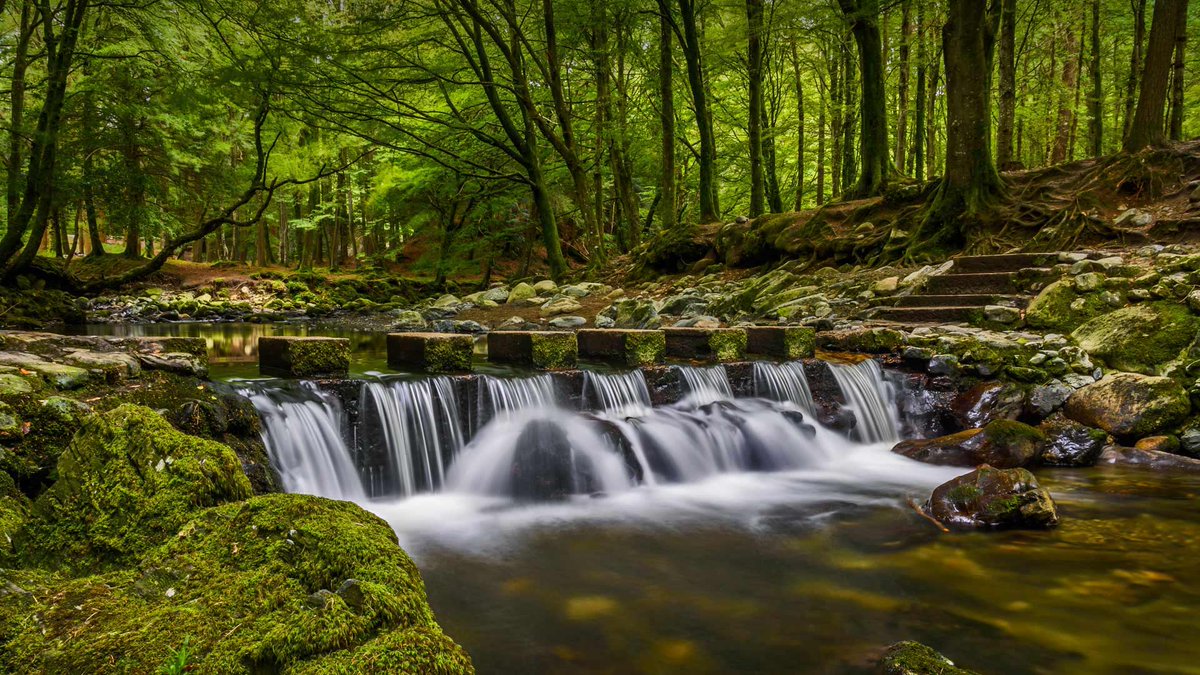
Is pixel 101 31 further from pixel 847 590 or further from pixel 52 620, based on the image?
pixel 847 590

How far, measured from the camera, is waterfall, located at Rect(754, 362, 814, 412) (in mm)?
6988

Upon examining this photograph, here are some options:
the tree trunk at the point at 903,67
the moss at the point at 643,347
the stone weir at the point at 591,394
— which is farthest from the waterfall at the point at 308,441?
the tree trunk at the point at 903,67

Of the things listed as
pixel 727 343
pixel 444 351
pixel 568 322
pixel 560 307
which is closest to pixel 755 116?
pixel 560 307

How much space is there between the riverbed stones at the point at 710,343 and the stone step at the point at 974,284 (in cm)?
343

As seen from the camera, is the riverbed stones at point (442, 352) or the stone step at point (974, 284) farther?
the stone step at point (974, 284)

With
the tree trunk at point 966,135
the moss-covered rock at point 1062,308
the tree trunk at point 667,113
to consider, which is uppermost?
the tree trunk at point 667,113

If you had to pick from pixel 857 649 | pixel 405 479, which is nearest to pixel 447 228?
pixel 405 479

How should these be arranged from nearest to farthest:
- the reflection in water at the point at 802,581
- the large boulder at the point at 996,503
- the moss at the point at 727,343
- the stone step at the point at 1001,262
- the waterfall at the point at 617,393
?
the reflection in water at the point at 802,581
the large boulder at the point at 996,503
the waterfall at the point at 617,393
the moss at the point at 727,343
the stone step at the point at 1001,262

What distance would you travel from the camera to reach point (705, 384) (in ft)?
22.3

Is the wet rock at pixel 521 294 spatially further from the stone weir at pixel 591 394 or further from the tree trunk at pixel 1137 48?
the tree trunk at pixel 1137 48

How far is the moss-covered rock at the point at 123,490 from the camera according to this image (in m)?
2.12

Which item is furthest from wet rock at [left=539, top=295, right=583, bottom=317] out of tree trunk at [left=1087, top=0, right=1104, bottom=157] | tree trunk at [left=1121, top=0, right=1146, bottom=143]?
tree trunk at [left=1087, top=0, right=1104, bottom=157]

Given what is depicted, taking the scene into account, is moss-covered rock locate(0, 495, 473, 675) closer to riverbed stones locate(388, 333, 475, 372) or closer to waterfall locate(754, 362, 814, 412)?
riverbed stones locate(388, 333, 475, 372)

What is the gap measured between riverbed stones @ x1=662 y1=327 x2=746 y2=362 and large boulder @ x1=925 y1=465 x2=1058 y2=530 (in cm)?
323
